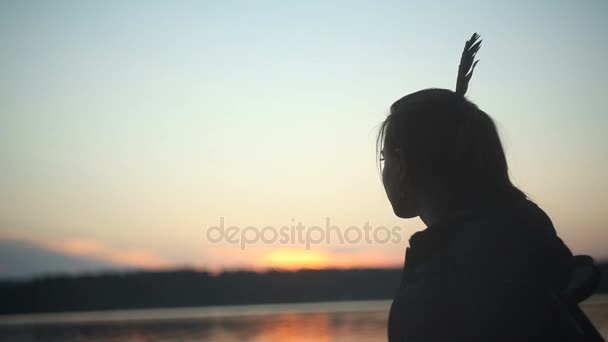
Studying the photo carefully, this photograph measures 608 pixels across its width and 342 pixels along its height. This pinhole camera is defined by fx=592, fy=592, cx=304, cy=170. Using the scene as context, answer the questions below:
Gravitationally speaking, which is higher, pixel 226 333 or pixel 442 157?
pixel 442 157

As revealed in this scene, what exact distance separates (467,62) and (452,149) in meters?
0.45

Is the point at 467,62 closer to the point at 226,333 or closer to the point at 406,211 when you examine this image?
the point at 406,211

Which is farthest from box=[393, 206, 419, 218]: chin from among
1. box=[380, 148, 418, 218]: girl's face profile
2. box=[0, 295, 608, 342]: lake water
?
box=[0, 295, 608, 342]: lake water

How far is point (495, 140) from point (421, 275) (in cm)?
47

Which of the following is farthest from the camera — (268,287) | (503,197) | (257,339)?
(268,287)

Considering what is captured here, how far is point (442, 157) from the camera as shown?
1.44 meters

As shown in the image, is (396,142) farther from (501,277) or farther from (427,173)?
(501,277)

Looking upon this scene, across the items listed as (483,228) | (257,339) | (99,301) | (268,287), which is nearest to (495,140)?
(483,228)

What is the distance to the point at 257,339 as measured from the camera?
21344 millimetres

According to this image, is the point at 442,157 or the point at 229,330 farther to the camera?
the point at 229,330

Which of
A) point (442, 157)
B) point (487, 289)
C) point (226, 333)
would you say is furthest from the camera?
point (226, 333)

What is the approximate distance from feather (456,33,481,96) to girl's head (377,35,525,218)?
0.23 meters

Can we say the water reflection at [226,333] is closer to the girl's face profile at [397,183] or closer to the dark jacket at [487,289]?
the girl's face profile at [397,183]

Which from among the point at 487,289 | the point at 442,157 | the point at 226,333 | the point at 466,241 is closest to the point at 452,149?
the point at 442,157
